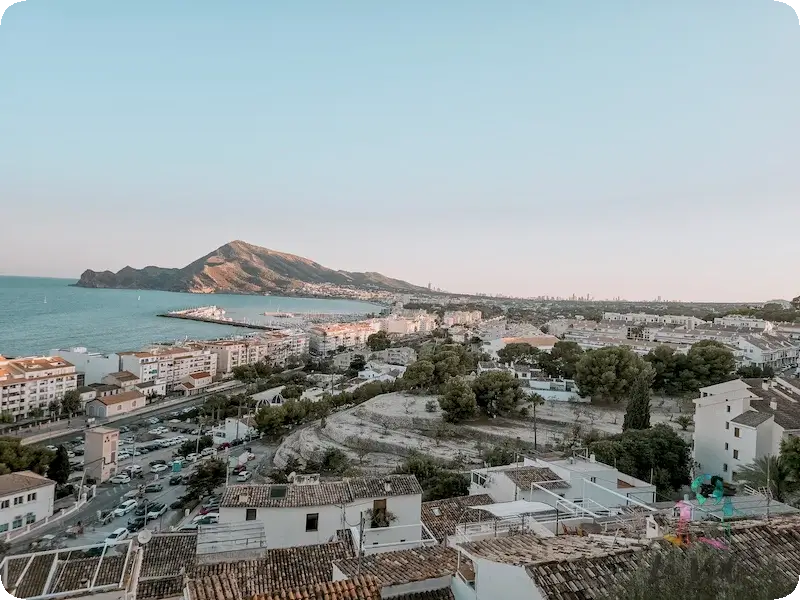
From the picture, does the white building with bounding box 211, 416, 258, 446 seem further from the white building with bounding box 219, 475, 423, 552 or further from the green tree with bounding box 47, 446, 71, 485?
the white building with bounding box 219, 475, 423, 552

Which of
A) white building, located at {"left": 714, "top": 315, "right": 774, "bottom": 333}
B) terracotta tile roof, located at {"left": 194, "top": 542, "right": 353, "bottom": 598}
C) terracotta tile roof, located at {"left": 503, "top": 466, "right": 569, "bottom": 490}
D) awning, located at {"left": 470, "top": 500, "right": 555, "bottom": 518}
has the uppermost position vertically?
white building, located at {"left": 714, "top": 315, "right": 774, "bottom": 333}

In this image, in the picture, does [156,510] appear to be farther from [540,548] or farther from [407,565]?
[540,548]

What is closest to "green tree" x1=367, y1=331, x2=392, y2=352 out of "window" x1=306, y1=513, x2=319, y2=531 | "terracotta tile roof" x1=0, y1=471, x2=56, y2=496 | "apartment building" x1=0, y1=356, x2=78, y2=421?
"apartment building" x1=0, y1=356, x2=78, y2=421

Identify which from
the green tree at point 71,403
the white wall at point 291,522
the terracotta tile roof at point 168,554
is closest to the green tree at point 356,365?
the green tree at point 71,403

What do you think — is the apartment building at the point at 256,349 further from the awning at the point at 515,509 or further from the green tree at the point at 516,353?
the awning at the point at 515,509

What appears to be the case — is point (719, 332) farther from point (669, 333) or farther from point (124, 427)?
point (124, 427)

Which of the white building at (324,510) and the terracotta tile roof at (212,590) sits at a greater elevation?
the terracotta tile roof at (212,590)

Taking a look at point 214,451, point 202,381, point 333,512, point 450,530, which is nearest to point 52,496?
point 214,451
